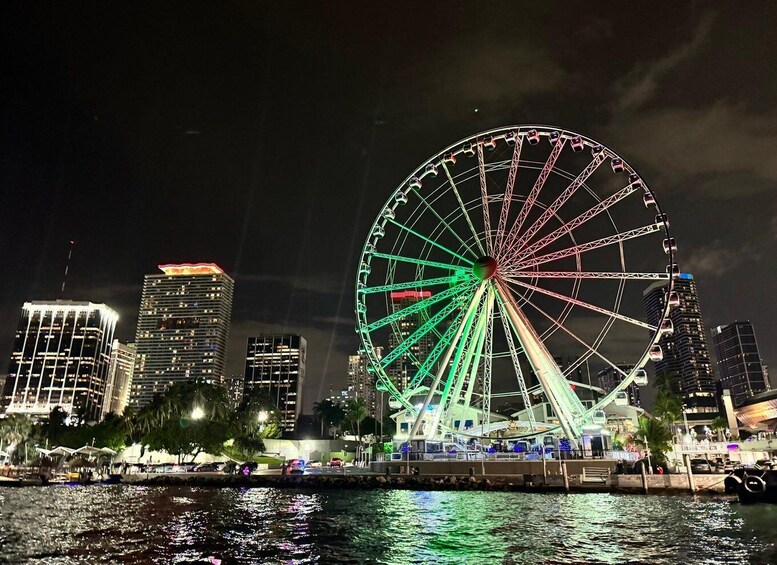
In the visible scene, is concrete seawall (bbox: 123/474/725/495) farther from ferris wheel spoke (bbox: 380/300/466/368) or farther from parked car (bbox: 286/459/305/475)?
parked car (bbox: 286/459/305/475)

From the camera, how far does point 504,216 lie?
46.0 metres

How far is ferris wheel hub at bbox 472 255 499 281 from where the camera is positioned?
152ft

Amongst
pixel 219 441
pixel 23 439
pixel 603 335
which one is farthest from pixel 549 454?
pixel 23 439

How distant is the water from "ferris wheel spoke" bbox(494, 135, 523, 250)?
21392mm

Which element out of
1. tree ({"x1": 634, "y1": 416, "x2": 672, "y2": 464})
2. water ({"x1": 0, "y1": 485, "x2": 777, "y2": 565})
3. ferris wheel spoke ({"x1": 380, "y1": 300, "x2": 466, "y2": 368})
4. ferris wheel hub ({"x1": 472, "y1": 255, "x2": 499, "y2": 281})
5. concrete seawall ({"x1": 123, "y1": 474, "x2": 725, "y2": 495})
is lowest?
water ({"x1": 0, "y1": 485, "x2": 777, "y2": 565})

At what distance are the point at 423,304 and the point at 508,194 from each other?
12.4 meters

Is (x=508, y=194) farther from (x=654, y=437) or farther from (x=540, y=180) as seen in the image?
(x=654, y=437)

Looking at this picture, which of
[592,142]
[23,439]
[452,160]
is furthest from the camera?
[23,439]

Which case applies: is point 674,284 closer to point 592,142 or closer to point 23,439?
point 592,142

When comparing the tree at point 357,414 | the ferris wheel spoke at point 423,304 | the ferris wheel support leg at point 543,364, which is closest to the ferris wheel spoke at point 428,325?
the ferris wheel spoke at point 423,304

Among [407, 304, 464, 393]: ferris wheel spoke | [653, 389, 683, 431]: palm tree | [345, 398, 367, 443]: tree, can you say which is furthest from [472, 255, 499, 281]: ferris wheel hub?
[345, 398, 367, 443]: tree

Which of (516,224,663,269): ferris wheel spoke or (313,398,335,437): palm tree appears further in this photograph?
(313,398,335,437): palm tree

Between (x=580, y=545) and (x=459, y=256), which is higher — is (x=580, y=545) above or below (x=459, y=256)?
below

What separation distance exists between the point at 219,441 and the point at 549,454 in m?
47.3
